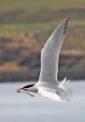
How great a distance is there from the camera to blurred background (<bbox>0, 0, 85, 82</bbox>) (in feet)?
21.2

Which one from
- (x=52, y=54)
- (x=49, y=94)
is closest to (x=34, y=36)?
(x=52, y=54)

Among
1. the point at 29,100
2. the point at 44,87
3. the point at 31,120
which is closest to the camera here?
the point at 44,87

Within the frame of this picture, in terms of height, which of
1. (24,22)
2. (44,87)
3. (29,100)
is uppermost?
(44,87)

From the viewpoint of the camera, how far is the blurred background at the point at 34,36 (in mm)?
6453

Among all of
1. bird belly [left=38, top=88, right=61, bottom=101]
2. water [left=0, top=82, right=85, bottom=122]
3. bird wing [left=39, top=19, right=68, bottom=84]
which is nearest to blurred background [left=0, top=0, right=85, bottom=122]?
water [left=0, top=82, right=85, bottom=122]

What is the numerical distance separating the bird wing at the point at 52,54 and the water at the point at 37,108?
5.57 feet

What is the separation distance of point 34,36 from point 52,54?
3745 mm

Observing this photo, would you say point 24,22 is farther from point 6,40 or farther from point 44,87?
point 44,87

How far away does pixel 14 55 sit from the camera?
664 cm

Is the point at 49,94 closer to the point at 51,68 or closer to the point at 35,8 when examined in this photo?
the point at 51,68

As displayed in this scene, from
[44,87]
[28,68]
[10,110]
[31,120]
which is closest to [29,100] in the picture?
[28,68]

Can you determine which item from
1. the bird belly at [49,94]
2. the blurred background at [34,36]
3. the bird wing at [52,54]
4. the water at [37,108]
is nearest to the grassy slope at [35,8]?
the blurred background at [34,36]

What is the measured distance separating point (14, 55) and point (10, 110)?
3.35 ft

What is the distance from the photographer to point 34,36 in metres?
6.63
